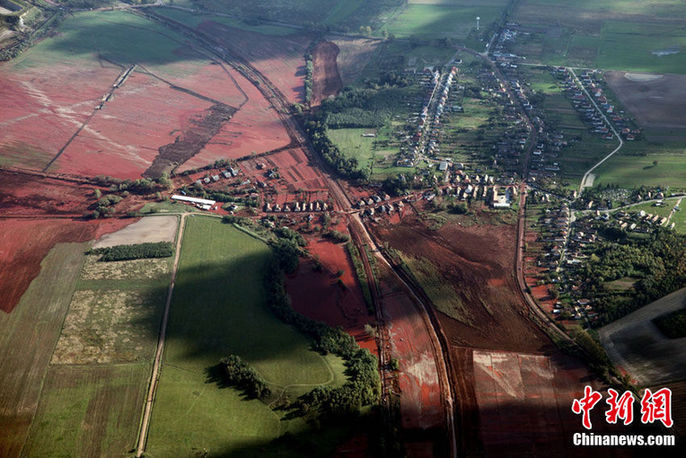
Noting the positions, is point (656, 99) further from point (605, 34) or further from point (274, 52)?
point (274, 52)

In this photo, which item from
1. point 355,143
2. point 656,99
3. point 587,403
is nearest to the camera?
point 587,403

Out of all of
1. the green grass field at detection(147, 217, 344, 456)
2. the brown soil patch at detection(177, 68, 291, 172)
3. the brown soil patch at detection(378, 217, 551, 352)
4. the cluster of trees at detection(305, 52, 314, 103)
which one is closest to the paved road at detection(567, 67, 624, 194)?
the brown soil patch at detection(378, 217, 551, 352)

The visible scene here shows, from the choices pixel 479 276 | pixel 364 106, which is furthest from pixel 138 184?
pixel 479 276

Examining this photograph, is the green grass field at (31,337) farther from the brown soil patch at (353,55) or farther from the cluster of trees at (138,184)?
the brown soil patch at (353,55)

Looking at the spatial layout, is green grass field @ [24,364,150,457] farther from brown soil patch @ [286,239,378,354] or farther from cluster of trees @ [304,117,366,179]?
cluster of trees @ [304,117,366,179]

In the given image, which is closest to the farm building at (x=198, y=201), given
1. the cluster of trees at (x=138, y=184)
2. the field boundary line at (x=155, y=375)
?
the cluster of trees at (x=138, y=184)

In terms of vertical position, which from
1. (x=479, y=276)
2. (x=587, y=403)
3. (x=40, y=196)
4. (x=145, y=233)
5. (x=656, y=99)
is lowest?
(x=587, y=403)

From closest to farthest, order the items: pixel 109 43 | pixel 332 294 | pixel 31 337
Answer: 1. pixel 31 337
2. pixel 332 294
3. pixel 109 43
